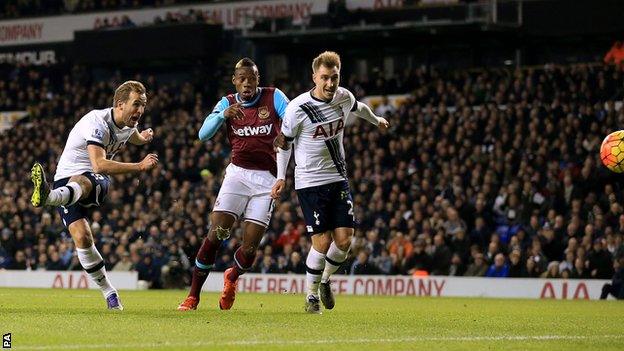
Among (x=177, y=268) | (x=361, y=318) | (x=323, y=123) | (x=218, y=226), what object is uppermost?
(x=323, y=123)

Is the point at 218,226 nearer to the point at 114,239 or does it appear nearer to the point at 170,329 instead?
the point at 170,329

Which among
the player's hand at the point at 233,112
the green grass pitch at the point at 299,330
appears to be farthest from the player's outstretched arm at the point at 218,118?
the green grass pitch at the point at 299,330

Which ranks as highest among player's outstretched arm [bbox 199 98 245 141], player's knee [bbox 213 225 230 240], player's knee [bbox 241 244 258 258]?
player's outstretched arm [bbox 199 98 245 141]

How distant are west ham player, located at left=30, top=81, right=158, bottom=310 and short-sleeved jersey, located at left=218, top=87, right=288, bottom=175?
110cm

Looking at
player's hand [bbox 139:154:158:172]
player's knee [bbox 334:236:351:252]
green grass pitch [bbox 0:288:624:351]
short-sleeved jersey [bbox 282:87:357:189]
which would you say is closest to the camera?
green grass pitch [bbox 0:288:624:351]

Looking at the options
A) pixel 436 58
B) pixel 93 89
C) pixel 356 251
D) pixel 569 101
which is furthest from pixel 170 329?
pixel 93 89

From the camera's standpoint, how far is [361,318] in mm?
12891

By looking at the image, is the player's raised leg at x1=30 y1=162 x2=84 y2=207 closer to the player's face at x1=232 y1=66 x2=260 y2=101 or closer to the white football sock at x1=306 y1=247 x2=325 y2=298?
the player's face at x1=232 y1=66 x2=260 y2=101

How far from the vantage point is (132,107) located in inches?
523

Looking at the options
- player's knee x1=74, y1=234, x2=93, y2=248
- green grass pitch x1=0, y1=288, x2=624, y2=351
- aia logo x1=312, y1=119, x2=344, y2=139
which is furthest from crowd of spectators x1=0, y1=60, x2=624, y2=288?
player's knee x1=74, y1=234, x2=93, y2=248

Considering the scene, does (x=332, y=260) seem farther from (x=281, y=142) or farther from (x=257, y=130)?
Answer: (x=257, y=130)

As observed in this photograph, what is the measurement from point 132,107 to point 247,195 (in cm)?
164

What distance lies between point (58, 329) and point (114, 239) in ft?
64.7

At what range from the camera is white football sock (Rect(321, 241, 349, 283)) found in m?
13.5
